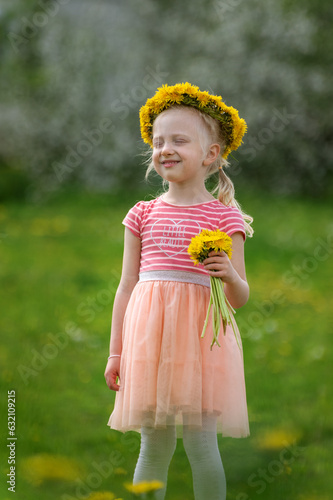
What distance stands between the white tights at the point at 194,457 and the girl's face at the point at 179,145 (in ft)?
2.78

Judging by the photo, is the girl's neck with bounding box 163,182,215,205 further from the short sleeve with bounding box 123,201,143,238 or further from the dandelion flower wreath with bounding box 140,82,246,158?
the dandelion flower wreath with bounding box 140,82,246,158

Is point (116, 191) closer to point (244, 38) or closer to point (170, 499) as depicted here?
point (244, 38)

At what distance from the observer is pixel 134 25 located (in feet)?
36.1

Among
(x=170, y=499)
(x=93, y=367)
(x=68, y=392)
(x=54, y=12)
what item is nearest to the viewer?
(x=170, y=499)

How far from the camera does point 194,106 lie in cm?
240

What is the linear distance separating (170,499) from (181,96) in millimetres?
1690

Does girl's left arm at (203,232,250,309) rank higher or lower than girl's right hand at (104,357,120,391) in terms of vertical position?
higher

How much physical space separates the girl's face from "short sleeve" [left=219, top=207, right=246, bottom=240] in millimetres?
172

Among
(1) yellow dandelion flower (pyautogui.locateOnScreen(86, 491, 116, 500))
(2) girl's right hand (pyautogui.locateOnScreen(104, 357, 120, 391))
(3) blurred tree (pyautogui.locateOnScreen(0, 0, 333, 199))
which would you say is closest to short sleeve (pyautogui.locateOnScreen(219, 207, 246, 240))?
(2) girl's right hand (pyautogui.locateOnScreen(104, 357, 120, 391))

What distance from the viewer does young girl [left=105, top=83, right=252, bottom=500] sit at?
2297mm

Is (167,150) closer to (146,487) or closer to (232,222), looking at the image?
(232,222)

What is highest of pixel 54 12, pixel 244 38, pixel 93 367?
pixel 54 12

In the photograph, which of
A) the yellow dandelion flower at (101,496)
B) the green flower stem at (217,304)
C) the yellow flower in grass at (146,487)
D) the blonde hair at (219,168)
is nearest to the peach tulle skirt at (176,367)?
the green flower stem at (217,304)

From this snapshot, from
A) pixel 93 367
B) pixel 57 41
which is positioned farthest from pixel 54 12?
pixel 93 367
